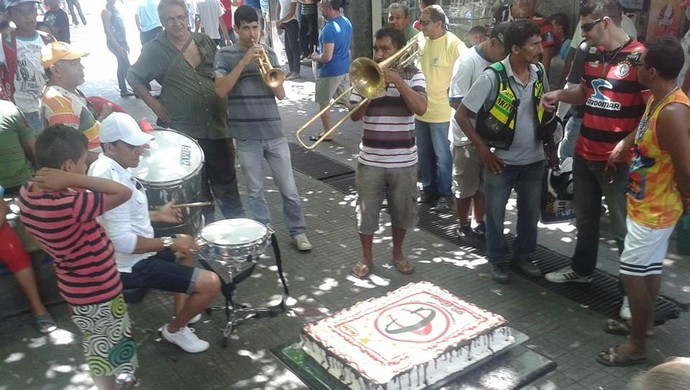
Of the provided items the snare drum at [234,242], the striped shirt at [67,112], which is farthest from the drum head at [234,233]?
the striped shirt at [67,112]

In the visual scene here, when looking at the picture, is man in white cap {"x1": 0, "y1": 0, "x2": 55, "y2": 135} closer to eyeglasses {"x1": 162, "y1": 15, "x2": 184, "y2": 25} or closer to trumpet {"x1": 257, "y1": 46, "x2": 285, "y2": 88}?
eyeglasses {"x1": 162, "y1": 15, "x2": 184, "y2": 25}

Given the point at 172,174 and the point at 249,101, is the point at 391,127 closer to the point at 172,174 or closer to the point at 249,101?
the point at 249,101

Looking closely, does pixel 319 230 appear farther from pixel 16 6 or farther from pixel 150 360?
pixel 16 6

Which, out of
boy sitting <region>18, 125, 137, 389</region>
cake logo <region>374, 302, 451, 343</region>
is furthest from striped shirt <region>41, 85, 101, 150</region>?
cake logo <region>374, 302, 451, 343</region>

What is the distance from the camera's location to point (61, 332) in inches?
172

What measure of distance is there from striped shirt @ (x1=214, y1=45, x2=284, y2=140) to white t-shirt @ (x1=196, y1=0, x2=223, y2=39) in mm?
6376

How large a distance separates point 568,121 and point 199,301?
14.5ft

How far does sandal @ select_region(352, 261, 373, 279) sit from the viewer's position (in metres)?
5.04

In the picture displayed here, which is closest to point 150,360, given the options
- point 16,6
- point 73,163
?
point 73,163

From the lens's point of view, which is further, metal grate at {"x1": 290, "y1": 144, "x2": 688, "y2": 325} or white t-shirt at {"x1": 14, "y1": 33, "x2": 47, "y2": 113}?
white t-shirt at {"x1": 14, "y1": 33, "x2": 47, "y2": 113}

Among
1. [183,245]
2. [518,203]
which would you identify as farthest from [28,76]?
[518,203]

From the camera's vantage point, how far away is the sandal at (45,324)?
4359mm

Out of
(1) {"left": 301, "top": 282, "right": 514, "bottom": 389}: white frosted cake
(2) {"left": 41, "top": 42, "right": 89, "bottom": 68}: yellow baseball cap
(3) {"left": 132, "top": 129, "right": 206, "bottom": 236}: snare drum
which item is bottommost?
(1) {"left": 301, "top": 282, "right": 514, "bottom": 389}: white frosted cake

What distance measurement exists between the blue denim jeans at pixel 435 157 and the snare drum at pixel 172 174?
2497 mm
